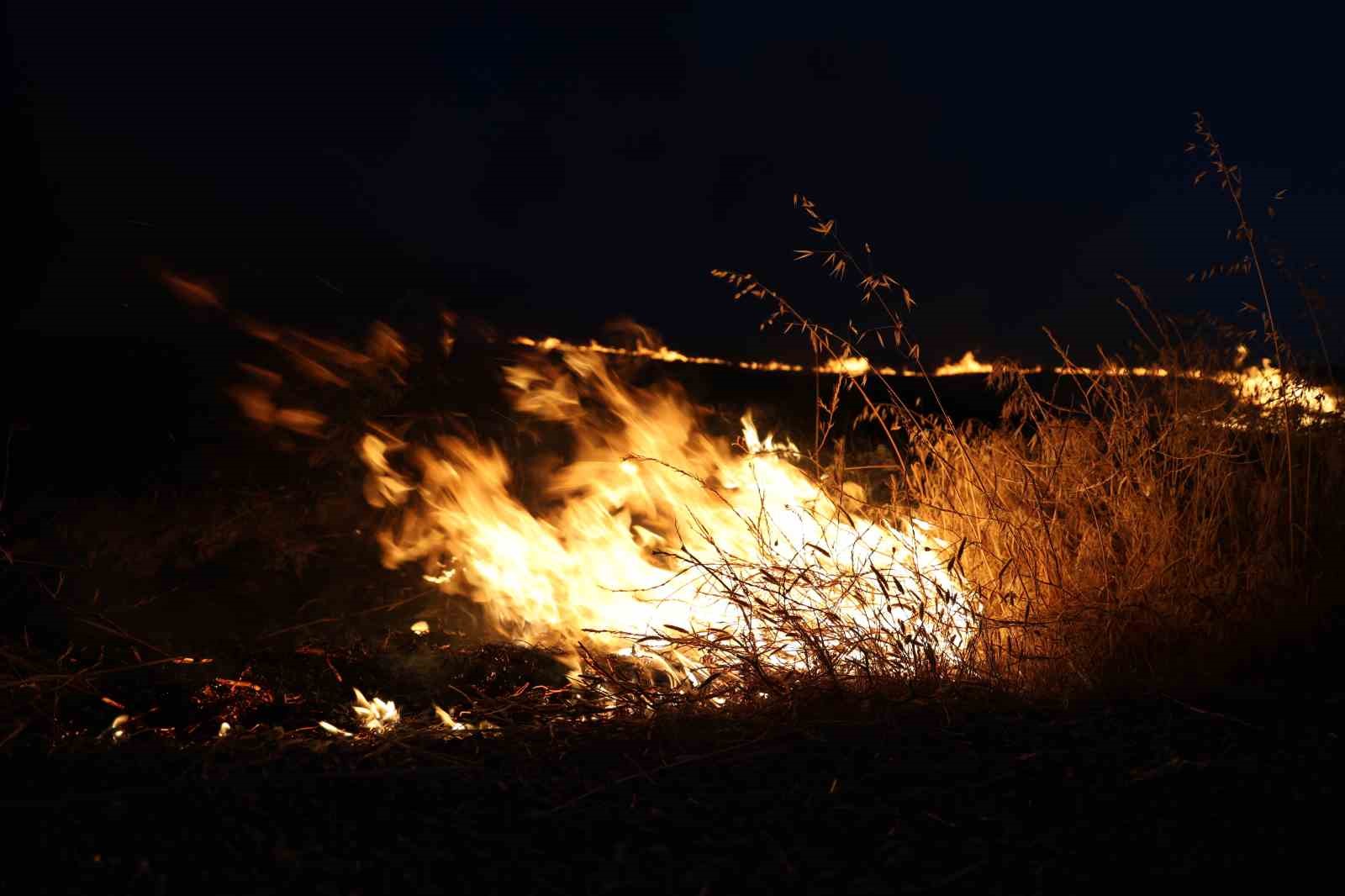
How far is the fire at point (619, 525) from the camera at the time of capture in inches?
144

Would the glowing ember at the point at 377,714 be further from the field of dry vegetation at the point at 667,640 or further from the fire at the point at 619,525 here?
the fire at the point at 619,525

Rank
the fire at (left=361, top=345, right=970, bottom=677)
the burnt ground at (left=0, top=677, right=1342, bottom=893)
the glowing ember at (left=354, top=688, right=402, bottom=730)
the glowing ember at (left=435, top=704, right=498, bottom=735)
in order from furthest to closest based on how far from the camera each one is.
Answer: the fire at (left=361, top=345, right=970, bottom=677), the glowing ember at (left=354, top=688, right=402, bottom=730), the glowing ember at (left=435, top=704, right=498, bottom=735), the burnt ground at (left=0, top=677, right=1342, bottom=893)

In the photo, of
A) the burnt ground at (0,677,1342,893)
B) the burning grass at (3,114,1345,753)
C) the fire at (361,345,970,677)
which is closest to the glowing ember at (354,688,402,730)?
the burning grass at (3,114,1345,753)

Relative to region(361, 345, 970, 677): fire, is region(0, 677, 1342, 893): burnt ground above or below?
below

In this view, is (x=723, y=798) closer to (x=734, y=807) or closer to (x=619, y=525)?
(x=734, y=807)

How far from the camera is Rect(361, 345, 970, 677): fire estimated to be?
3660mm

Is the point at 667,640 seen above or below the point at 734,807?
above

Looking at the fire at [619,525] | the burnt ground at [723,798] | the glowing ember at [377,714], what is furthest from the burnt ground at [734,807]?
the fire at [619,525]

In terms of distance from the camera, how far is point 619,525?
167 inches

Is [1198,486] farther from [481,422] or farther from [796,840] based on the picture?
[481,422]

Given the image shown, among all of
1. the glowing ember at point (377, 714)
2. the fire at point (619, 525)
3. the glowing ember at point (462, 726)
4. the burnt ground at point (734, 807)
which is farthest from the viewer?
the fire at point (619, 525)

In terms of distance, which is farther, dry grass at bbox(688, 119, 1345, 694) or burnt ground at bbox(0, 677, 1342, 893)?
dry grass at bbox(688, 119, 1345, 694)

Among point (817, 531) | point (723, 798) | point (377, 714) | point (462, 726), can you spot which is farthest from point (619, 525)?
point (723, 798)

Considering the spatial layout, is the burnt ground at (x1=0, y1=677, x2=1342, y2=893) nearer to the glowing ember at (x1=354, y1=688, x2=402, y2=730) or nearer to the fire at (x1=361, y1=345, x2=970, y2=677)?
the glowing ember at (x1=354, y1=688, x2=402, y2=730)
